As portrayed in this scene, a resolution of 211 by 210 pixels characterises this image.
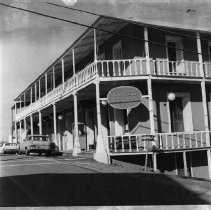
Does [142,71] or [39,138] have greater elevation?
[142,71]

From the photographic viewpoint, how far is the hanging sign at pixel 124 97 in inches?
651

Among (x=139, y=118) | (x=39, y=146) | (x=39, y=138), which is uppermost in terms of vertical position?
(x=139, y=118)

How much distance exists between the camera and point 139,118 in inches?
714

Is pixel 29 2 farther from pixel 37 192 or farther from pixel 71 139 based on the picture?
pixel 71 139

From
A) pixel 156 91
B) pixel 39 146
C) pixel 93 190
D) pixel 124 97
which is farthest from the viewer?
pixel 39 146

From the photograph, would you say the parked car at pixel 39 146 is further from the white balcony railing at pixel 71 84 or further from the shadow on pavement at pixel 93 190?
the shadow on pavement at pixel 93 190

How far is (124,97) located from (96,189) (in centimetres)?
758

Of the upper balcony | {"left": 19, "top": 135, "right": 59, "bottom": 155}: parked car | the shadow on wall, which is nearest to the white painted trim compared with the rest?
the upper balcony

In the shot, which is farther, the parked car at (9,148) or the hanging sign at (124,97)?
the parked car at (9,148)

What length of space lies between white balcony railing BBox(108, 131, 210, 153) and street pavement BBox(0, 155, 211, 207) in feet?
12.2

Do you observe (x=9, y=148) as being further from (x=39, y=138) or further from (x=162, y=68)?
(x=162, y=68)

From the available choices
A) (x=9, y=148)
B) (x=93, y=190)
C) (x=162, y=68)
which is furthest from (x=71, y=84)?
(x=9, y=148)

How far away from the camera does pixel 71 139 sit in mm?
29938

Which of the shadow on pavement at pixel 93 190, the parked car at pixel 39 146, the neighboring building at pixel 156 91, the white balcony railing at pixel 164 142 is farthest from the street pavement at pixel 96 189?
the parked car at pixel 39 146
